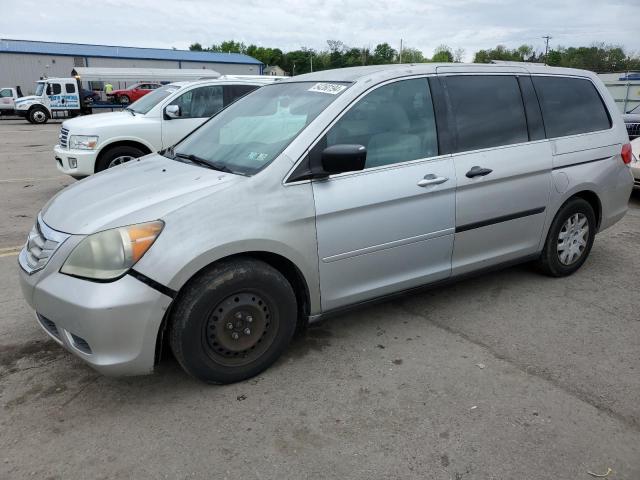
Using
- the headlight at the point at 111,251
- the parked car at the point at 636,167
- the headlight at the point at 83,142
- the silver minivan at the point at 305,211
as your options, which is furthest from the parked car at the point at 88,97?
the headlight at the point at 111,251

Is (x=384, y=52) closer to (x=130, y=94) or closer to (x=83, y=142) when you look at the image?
(x=130, y=94)

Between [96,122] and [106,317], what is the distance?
6280 mm

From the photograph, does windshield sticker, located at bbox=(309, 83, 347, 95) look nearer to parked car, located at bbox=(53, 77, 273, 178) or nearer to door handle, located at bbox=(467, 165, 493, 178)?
door handle, located at bbox=(467, 165, 493, 178)

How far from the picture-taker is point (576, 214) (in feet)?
14.9

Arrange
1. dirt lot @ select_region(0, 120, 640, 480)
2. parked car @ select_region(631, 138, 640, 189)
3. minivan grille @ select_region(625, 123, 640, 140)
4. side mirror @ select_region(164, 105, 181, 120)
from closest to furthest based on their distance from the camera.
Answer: dirt lot @ select_region(0, 120, 640, 480), parked car @ select_region(631, 138, 640, 189), side mirror @ select_region(164, 105, 181, 120), minivan grille @ select_region(625, 123, 640, 140)

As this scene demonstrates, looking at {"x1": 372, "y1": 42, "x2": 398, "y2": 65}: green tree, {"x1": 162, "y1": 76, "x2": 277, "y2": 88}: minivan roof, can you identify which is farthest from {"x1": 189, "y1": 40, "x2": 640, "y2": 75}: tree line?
{"x1": 162, "y1": 76, "x2": 277, "y2": 88}: minivan roof

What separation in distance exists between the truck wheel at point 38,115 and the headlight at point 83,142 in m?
22.8

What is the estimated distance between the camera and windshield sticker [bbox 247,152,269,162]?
316 cm

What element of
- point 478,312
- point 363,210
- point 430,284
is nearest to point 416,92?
point 363,210

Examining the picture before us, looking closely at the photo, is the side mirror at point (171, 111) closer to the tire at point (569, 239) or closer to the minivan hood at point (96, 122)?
the minivan hood at point (96, 122)

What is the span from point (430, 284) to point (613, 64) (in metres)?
65.4

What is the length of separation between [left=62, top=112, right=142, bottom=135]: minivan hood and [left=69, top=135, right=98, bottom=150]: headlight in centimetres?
8

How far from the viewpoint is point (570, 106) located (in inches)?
175

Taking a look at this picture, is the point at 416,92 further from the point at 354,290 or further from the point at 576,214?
the point at 576,214
